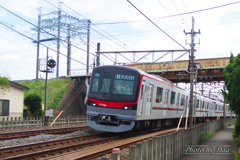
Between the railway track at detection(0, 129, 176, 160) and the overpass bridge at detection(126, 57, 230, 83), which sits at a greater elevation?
the overpass bridge at detection(126, 57, 230, 83)

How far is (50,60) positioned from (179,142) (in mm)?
12820

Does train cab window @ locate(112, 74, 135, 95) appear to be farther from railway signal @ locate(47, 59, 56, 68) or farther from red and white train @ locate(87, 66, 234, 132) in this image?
railway signal @ locate(47, 59, 56, 68)

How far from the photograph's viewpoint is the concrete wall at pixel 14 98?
73.9 feet

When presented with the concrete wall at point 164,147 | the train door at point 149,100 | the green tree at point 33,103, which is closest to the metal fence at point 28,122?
the green tree at point 33,103

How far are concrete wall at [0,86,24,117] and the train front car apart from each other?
12.2m

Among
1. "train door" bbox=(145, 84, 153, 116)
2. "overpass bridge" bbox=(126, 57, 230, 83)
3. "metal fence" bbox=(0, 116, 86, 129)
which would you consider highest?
"overpass bridge" bbox=(126, 57, 230, 83)

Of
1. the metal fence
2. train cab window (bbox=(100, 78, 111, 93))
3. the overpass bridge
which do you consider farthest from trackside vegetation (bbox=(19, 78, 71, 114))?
train cab window (bbox=(100, 78, 111, 93))

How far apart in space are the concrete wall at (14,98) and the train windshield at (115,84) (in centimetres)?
1225

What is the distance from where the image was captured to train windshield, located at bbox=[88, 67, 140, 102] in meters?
11.9

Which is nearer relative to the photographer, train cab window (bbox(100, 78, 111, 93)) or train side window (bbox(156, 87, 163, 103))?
train cab window (bbox(100, 78, 111, 93))

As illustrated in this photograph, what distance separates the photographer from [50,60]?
1966 cm

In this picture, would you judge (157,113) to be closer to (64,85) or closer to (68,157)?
(68,157)

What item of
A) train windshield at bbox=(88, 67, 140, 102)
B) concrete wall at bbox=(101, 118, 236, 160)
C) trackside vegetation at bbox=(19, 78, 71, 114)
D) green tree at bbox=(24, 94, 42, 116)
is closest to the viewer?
concrete wall at bbox=(101, 118, 236, 160)

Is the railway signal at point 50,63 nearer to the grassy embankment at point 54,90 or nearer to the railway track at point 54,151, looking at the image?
the railway track at point 54,151
